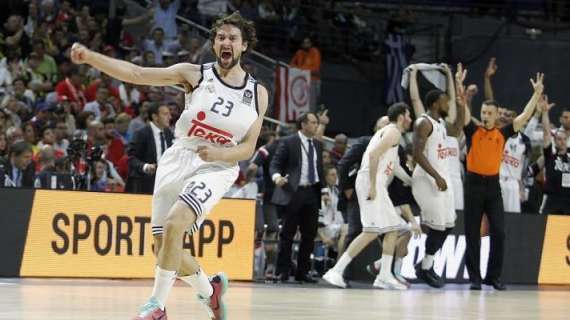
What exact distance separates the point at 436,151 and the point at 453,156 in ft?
2.74

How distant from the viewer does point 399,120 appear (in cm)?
1595

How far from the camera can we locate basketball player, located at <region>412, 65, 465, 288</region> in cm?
1605

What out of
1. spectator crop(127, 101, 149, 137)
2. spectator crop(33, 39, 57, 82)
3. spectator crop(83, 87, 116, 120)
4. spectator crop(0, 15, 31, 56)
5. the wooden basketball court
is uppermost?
spectator crop(0, 15, 31, 56)

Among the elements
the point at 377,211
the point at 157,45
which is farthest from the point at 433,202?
the point at 157,45

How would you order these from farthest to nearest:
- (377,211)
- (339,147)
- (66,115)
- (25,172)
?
(339,147), (66,115), (25,172), (377,211)

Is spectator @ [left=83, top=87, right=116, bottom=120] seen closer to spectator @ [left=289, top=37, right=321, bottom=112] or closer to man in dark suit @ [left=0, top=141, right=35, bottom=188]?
man in dark suit @ [left=0, top=141, right=35, bottom=188]

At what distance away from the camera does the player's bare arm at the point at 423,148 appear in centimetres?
1595

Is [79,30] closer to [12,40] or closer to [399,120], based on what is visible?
[12,40]

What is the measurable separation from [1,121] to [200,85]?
30.1 ft

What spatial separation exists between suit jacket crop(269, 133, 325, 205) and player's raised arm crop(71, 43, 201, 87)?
7.39 metres

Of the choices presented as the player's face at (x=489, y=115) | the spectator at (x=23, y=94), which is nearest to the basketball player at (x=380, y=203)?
the player's face at (x=489, y=115)

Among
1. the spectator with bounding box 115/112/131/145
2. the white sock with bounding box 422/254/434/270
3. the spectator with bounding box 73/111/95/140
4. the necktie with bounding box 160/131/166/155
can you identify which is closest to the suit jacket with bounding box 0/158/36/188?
the necktie with bounding box 160/131/166/155

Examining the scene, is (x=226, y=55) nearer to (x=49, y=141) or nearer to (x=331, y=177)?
(x=49, y=141)

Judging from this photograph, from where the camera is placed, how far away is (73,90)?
2067cm
